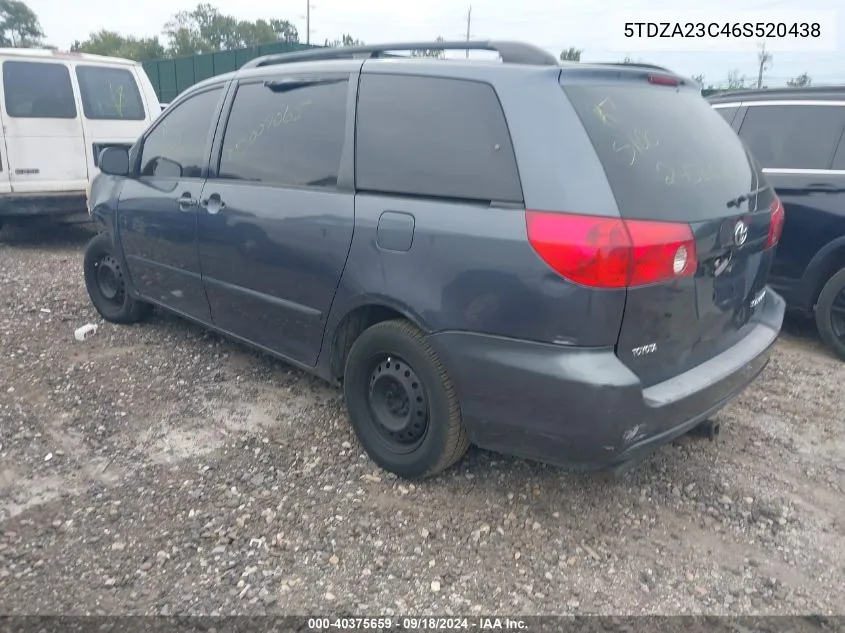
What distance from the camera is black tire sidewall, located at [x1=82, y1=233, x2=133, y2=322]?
4963 millimetres

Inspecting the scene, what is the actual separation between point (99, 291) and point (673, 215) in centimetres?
427

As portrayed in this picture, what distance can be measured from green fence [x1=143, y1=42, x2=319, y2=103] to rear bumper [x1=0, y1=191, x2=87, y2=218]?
11638mm

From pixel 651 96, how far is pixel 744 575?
1.90m

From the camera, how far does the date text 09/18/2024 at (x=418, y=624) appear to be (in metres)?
2.34

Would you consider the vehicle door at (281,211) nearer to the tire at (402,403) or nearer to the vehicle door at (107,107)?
the tire at (402,403)

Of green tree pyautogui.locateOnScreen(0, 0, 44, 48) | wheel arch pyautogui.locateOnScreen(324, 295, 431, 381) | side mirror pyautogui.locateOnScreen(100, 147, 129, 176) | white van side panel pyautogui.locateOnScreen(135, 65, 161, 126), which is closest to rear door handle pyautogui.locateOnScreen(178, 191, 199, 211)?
side mirror pyautogui.locateOnScreen(100, 147, 129, 176)

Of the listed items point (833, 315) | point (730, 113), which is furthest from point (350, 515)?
point (730, 113)

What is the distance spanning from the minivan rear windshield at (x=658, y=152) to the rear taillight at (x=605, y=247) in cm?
7

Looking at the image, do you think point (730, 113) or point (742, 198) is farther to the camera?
point (730, 113)

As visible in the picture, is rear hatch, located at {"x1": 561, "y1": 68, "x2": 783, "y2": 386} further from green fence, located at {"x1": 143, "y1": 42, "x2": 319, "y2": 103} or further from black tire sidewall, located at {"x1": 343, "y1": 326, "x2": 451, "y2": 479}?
green fence, located at {"x1": 143, "y1": 42, "x2": 319, "y2": 103}

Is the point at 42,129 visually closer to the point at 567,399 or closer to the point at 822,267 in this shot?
the point at 567,399

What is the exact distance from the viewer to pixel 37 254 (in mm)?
7551

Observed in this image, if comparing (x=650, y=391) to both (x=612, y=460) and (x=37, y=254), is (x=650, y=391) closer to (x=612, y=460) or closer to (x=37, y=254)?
(x=612, y=460)

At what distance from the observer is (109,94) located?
7.89 metres
